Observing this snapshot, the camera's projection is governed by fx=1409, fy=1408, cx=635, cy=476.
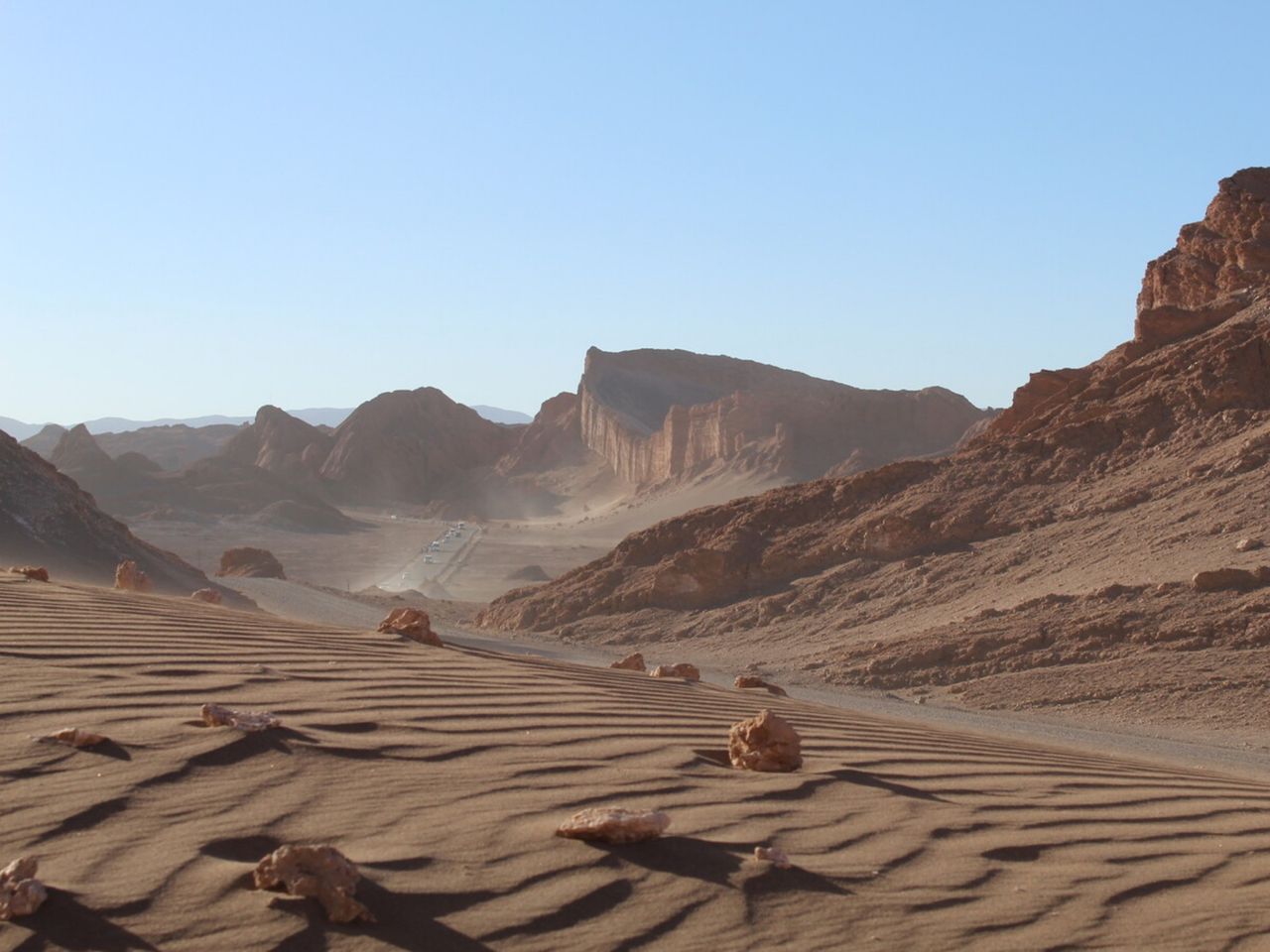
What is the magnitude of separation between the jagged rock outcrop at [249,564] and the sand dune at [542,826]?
25794mm

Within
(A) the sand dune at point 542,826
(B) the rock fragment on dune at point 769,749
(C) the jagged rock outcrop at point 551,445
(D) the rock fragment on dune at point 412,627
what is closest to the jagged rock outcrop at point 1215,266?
(D) the rock fragment on dune at point 412,627

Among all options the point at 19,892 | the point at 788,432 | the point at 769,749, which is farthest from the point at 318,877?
the point at 788,432

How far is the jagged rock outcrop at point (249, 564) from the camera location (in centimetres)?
3130

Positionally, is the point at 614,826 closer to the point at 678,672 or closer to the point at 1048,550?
the point at 678,672

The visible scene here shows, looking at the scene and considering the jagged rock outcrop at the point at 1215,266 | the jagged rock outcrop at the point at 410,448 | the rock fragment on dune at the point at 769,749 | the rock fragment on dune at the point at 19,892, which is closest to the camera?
the rock fragment on dune at the point at 19,892

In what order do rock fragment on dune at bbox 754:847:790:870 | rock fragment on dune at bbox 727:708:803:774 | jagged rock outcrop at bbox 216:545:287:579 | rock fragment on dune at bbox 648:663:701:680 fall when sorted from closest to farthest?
1. rock fragment on dune at bbox 754:847:790:870
2. rock fragment on dune at bbox 727:708:803:774
3. rock fragment on dune at bbox 648:663:701:680
4. jagged rock outcrop at bbox 216:545:287:579

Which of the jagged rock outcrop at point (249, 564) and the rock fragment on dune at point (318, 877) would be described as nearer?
the rock fragment on dune at point (318, 877)

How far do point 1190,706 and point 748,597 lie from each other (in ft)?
26.9

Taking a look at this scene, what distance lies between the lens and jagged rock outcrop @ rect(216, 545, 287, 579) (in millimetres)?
31297

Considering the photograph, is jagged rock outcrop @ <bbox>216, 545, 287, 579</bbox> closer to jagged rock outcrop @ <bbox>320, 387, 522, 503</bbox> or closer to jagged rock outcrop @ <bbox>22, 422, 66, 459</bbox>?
jagged rock outcrop @ <bbox>320, 387, 522, 503</bbox>

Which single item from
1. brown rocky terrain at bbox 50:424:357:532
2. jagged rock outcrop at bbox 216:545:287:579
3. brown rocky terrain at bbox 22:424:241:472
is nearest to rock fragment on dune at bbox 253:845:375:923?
jagged rock outcrop at bbox 216:545:287:579

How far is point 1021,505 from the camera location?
60.5 ft

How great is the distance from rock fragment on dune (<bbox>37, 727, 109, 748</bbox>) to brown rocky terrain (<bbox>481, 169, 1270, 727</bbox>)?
9764 mm

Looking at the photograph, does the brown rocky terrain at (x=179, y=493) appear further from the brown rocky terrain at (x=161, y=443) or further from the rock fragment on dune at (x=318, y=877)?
the rock fragment on dune at (x=318, y=877)
